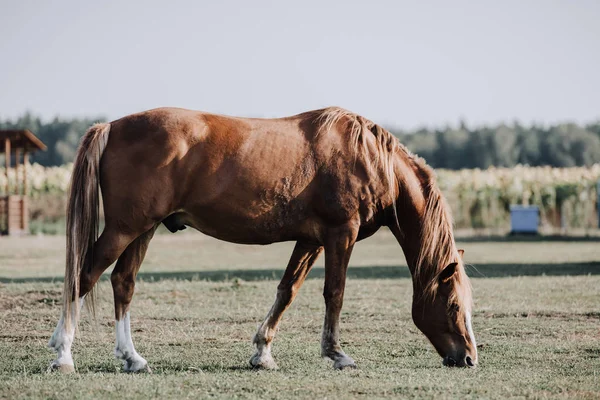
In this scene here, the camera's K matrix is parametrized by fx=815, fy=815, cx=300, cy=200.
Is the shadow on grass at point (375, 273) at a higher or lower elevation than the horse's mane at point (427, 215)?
lower

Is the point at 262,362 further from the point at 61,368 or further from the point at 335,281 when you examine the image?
the point at 61,368

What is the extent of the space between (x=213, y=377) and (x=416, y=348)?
90.7 inches

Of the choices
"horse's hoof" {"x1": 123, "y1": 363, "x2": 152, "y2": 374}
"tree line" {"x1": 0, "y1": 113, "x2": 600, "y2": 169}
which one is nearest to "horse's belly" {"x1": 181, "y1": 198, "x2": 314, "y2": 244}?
"horse's hoof" {"x1": 123, "y1": 363, "x2": 152, "y2": 374}

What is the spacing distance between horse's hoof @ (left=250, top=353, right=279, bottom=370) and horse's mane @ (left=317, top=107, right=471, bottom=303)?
139cm

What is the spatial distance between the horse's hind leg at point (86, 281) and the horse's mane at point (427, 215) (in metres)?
1.90

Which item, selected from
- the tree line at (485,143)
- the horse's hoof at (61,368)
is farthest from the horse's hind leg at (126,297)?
the tree line at (485,143)

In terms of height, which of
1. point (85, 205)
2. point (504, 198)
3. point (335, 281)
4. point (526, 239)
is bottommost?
point (526, 239)

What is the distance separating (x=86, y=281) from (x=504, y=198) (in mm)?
31635

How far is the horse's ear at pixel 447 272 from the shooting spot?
674 centimetres

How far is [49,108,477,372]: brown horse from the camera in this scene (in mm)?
6395

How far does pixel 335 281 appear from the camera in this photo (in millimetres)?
6797

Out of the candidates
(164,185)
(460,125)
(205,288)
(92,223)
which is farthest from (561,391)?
(460,125)

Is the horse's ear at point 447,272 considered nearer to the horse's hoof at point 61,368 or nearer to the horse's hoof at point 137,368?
the horse's hoof at point 137,368

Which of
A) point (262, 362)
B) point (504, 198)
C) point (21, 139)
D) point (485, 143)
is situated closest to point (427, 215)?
point (262, 362)
